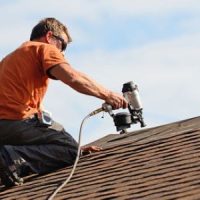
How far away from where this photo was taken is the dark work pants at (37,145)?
240 inches

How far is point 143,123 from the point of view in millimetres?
6820

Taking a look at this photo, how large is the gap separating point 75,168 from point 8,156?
1.79 ft

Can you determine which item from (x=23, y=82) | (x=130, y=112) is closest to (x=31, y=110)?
(x=23, y=82)

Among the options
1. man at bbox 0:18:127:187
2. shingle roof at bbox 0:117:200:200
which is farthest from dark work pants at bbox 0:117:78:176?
shingle roof at bbox 0:117:200:200

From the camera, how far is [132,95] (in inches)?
268

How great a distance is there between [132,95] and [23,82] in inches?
45.6

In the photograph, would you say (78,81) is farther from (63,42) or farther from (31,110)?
(63,42)

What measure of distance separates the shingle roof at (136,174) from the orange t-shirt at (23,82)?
60 cm

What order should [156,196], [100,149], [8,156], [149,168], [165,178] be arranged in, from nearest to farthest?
1. [156,196]
2. [165,178]
3. [149,168]
4. [8,156]
5. [100,149]

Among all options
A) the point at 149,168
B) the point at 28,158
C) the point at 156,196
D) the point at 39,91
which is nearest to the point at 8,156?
the point at 28,158

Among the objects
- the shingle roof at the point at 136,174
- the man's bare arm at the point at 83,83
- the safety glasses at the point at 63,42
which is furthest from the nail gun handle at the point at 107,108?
the safety glasses at the point at 63,42

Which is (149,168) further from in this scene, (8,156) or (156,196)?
(8,156)

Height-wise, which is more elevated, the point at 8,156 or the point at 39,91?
the point at 39,91

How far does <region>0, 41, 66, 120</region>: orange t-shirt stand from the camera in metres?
6.06
